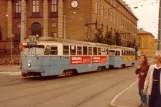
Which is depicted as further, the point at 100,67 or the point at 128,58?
the point at 128,58

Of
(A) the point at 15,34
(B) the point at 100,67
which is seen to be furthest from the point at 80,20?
(B) the point at 100,67

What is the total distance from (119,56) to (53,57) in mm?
17061

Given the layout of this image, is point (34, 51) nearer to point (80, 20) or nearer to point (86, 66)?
point (86, 66)

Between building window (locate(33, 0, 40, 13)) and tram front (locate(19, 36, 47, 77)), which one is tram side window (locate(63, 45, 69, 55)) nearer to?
tram front (locate(19, 36, 47, 77))

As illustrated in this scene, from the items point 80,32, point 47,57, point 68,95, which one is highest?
point 80,32

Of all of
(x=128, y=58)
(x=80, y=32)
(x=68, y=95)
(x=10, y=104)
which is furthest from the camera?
(x=80, y=32)

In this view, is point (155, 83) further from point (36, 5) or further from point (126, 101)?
point (36, 5)

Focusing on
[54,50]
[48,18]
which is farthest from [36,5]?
[54,50]

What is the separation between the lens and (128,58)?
43.4 m

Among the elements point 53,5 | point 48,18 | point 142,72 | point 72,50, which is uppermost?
point 53,5

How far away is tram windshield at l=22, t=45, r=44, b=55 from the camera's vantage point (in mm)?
22092

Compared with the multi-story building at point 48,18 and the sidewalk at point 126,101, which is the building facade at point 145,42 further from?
the sidewalk at point 126,101

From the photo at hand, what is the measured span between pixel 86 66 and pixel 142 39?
3849 inches

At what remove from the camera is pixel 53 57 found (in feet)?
74.5
